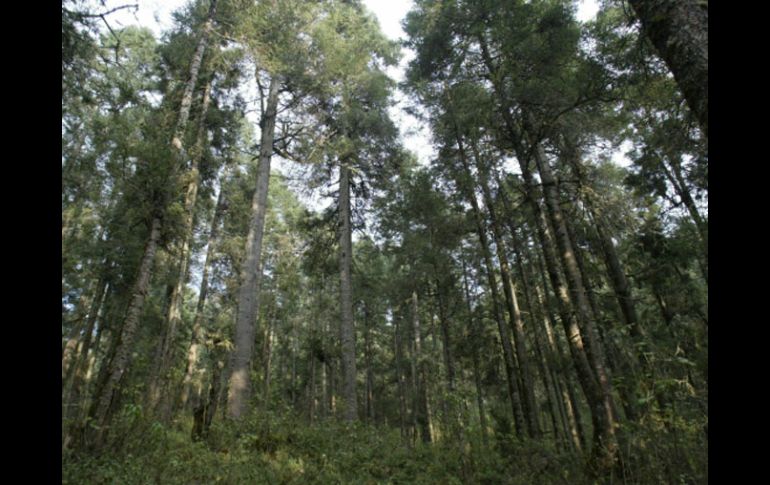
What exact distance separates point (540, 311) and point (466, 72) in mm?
9587

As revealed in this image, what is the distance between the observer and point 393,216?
1534 centimetres

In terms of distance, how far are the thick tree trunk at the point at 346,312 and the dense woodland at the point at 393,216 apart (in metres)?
0.09

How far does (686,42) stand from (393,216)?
1217 cm

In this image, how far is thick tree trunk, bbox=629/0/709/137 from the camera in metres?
3.32

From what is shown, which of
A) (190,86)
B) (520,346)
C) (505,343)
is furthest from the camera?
(505,343)

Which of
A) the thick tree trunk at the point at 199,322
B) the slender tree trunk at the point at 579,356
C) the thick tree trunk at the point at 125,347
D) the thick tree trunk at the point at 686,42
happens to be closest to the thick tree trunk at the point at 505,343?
the slender tree trunk at the point at 579,356

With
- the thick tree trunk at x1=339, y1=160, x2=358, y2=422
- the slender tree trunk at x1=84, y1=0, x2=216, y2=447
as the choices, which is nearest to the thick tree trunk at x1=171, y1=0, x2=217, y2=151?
the slender tree trunk at x1=84, y1=0, x2=216, y2=447

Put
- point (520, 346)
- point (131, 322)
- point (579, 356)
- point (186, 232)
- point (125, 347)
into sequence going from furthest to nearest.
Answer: point (520, 346)
point (186, 232)
point (131, 322)
point (125, 347)
point (579, 356)

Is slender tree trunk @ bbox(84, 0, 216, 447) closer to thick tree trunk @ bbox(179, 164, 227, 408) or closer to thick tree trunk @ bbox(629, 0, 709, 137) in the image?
thick tree trunk @ bbox(179, 164, 227, 408)

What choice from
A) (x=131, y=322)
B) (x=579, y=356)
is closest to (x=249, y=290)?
(x=131, y=322)

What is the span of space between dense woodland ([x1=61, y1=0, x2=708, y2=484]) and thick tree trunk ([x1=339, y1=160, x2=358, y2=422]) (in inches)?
3.5

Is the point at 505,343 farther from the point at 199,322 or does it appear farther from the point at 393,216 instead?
the point at 199,322

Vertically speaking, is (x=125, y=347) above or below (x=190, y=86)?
below
